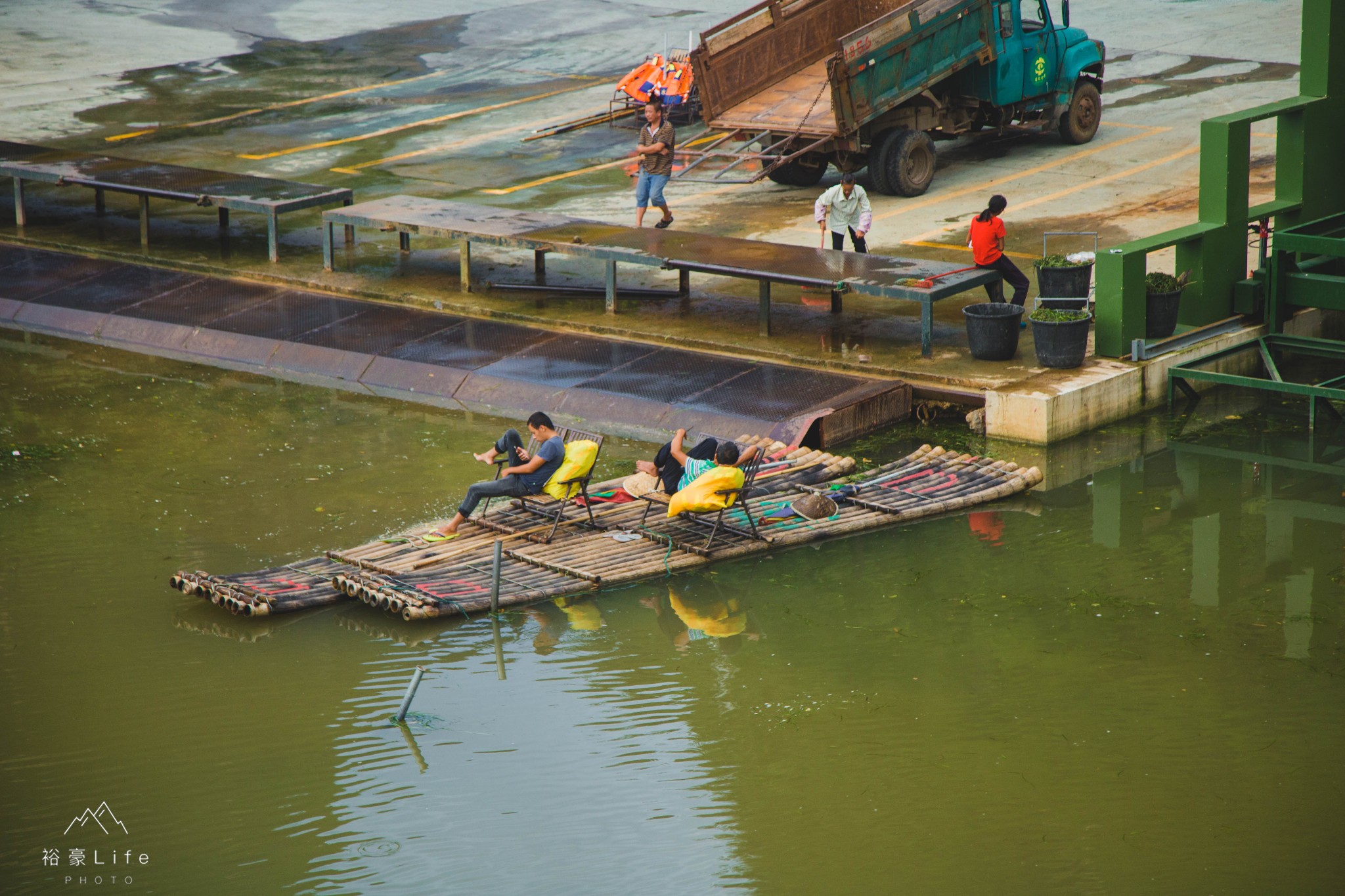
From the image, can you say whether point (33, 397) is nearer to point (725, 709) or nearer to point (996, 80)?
point (725, 709)

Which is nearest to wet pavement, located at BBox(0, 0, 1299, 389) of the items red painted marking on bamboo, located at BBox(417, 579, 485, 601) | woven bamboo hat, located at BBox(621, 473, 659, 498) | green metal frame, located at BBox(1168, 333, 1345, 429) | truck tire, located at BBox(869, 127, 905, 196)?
truck tire, located at BBox(869, 127, 905, 196)

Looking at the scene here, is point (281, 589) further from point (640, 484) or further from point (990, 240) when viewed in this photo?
point (990, 240)

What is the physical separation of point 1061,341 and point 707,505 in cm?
464

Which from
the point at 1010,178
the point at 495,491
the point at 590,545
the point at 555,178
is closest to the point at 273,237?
the point at 555,178

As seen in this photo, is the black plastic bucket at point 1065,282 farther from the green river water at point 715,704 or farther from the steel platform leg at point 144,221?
the steel platform leg at point 144,221

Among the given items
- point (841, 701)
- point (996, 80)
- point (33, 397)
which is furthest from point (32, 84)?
point (841, 701)

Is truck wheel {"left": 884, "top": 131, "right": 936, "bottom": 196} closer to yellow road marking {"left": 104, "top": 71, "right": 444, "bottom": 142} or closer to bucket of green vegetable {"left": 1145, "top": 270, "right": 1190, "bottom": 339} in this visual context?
bucket of green vegetable {"left": 1145, "top": 270, "right": 1190, "bottom": 339}

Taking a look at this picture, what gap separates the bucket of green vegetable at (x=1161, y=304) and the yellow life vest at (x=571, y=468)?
6089mm

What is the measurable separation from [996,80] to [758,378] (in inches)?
355

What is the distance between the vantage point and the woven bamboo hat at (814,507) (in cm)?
1192

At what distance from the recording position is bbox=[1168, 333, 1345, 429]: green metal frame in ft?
45.0

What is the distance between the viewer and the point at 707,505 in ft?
37.0

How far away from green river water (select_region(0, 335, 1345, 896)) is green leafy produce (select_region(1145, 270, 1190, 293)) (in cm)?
184

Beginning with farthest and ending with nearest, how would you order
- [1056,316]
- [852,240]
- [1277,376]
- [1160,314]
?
[852,240] → [1160,314] → [1277,376] → [1056,316]
